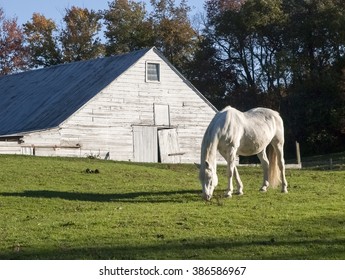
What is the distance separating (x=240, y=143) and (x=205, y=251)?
8627mm

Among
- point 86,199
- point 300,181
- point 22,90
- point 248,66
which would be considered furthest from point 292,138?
point 86,199

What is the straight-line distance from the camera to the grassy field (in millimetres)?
13266

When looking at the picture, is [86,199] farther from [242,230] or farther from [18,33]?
[18,33]

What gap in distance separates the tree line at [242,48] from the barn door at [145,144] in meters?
16.6

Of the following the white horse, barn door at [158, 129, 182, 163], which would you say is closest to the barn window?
barn door at [158, 129, 182, 163]

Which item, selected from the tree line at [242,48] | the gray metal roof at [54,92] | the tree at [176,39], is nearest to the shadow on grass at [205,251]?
the gray metal roof at [54,92]

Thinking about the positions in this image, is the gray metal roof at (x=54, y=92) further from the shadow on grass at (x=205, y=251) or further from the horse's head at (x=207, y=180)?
the shadow on grass at (x=205, y=251)

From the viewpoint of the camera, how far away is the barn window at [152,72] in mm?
42125

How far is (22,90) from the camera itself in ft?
155

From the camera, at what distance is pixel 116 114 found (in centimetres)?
4084

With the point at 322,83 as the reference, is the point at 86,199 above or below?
below

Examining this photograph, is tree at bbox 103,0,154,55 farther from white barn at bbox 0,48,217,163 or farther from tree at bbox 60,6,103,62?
white barn at bbox 0,48,217,163

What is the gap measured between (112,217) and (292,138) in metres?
41.3

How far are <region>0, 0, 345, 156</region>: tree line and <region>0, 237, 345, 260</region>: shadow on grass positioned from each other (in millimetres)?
40825
